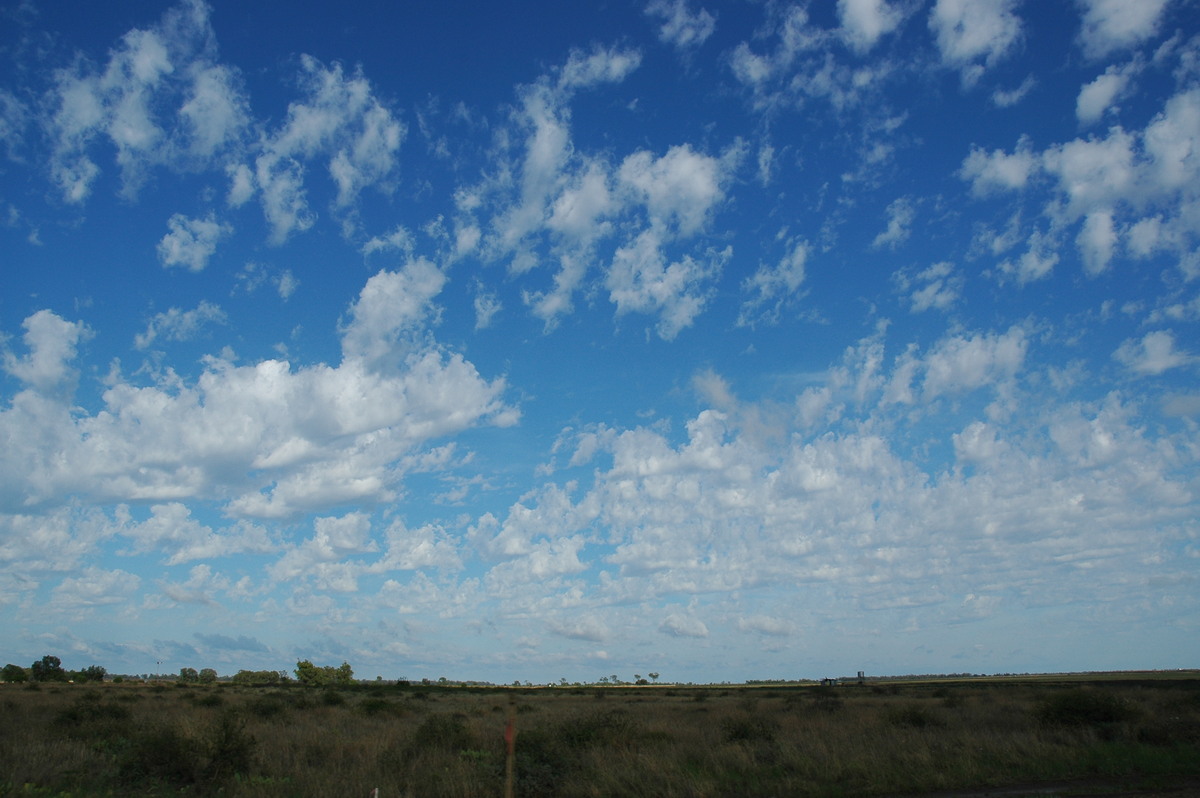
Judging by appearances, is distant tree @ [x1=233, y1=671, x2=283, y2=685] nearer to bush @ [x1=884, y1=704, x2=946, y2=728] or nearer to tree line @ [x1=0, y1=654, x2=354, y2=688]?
tree line @ [x1=0, y1=654, x2=354, y2=688]

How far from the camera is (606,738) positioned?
66.4 feet

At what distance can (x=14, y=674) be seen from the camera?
10256 cm

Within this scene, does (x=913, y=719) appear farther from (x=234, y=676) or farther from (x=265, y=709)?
(x=234, y=676)

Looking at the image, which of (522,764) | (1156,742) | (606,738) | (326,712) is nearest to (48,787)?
(522,764)

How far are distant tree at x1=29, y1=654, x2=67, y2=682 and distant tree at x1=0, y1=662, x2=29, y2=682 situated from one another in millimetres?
1561

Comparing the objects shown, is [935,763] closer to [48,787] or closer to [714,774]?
[714,774]

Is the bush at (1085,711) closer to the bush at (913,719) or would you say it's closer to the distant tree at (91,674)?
the bush at (913,719)

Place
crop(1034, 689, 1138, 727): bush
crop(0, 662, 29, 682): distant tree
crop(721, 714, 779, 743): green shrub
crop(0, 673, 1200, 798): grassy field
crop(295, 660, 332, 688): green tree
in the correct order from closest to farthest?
crop(0, 673, 1200, 798): grassy field < crop(721, 714, 779, 743): green shrub < crop(1034, 689, 1138, 727): bush < crop(0, 662, 29, 682): distant tree < crop(295, 660, 332, 688): green tree

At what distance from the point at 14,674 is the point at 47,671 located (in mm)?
7204

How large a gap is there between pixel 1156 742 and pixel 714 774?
14.3 meters

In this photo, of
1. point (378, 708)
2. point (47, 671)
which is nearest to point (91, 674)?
point (47, 671)

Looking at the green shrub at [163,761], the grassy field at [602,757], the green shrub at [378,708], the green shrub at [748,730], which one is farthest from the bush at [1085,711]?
the green shrub at [378,708]

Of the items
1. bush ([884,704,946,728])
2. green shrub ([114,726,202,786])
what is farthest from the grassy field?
bush ([884,704,946,728])

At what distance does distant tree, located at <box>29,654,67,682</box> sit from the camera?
107 meters
